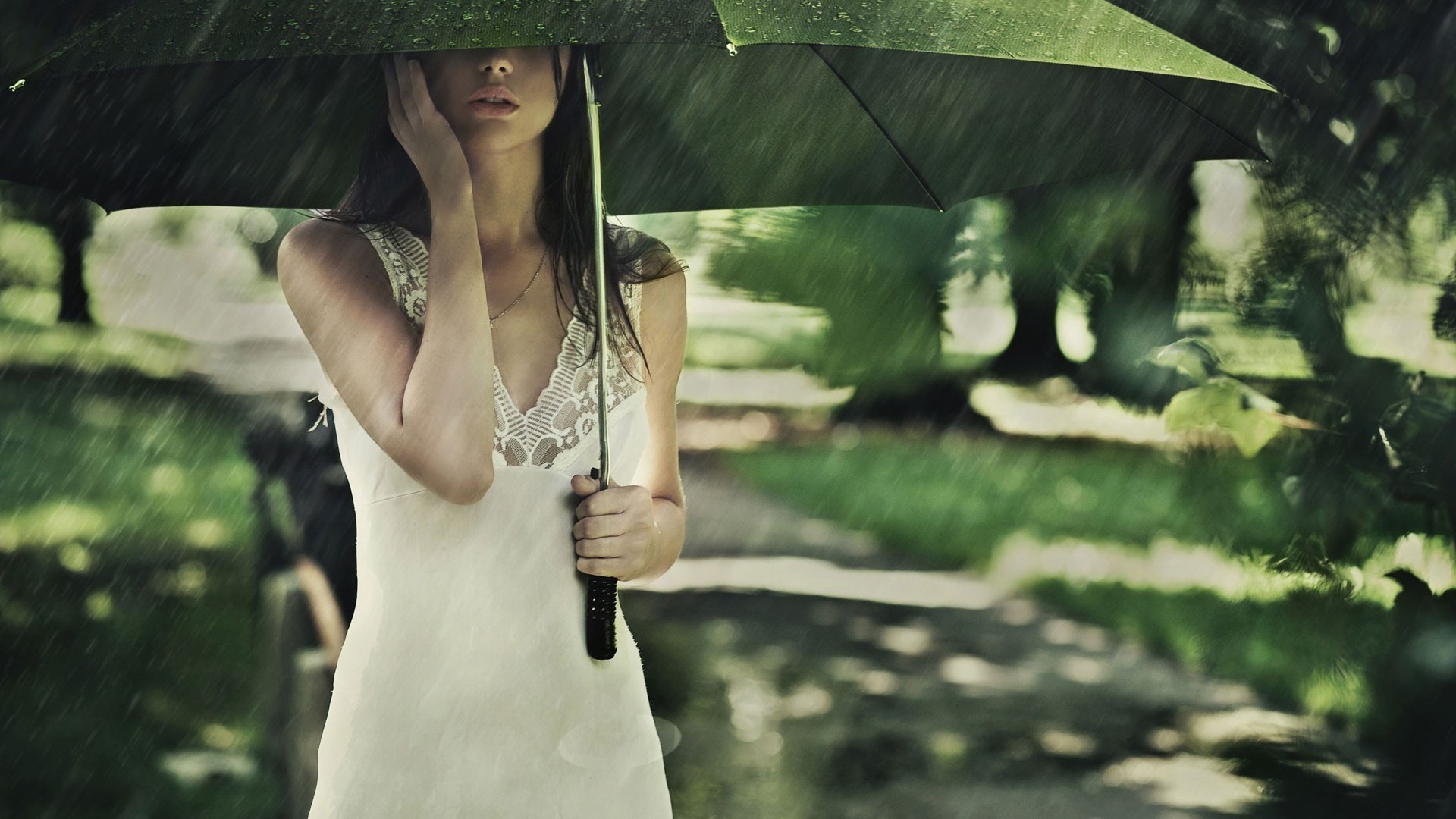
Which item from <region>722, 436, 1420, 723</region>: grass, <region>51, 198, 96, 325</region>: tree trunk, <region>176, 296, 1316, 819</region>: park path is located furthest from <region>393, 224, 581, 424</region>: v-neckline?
<region>722, 436, 1420, 723</region>: grass

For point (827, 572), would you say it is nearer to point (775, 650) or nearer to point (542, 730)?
point (775, 650)

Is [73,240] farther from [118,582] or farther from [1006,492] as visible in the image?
[1006,492]

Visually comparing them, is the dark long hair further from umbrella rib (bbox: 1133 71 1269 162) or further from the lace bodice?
umbrella rib (bbox: 1133 71 1269 162)

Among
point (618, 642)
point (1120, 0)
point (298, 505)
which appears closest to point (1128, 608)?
point (1120, 0)

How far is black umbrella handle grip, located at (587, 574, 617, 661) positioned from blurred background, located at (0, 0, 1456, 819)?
153 cm

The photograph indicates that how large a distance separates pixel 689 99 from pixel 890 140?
329 millimetres

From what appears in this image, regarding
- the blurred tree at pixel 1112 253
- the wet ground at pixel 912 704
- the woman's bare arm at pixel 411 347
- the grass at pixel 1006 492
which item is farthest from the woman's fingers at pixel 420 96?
the grass at pixel 1006 492

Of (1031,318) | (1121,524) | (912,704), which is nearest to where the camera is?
(912,704)

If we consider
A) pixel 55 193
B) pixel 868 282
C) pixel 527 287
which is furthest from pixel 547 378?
pixel 868 282

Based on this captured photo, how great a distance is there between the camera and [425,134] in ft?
5.19

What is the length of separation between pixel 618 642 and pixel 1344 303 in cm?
390

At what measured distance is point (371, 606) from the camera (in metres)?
1.66

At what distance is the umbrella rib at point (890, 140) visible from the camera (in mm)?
1964

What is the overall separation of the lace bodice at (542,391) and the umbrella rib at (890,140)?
22.1 inches
